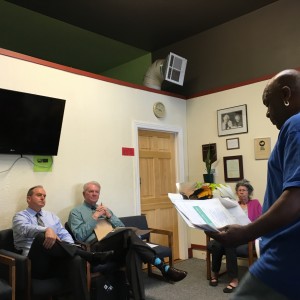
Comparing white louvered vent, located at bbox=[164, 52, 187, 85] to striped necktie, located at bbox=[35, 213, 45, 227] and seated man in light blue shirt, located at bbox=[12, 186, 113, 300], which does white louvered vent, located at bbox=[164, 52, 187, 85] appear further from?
seated man in light blue shirt, located at bbox=[12, 186, 113, 300]

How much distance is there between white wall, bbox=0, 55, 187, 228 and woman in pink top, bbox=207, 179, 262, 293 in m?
1.12

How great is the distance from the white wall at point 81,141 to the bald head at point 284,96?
9.00ft

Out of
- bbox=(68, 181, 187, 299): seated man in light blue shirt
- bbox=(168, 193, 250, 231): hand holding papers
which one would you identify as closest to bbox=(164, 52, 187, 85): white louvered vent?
bbox=(68, 181, 187, 299): seated man in light blue shirt

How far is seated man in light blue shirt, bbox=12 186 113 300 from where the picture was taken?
2.58 metres

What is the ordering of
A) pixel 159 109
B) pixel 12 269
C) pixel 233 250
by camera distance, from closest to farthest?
pixel 12 269 → pixel 233 250 → pixel 159 109

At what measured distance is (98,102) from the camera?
3.99 m

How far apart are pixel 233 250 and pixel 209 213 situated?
2.73 metres

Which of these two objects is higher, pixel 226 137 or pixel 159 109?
pixel 159 109

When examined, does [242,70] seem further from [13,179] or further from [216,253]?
[13,179]

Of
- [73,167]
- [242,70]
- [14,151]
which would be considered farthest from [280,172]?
[242,70]

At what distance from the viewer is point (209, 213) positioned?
44.8 inches

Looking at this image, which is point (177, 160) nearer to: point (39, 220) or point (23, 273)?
point (39, 220)

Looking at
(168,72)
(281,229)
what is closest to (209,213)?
(281,229)

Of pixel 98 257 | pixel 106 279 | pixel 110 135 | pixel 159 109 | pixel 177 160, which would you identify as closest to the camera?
pixel 98 257
